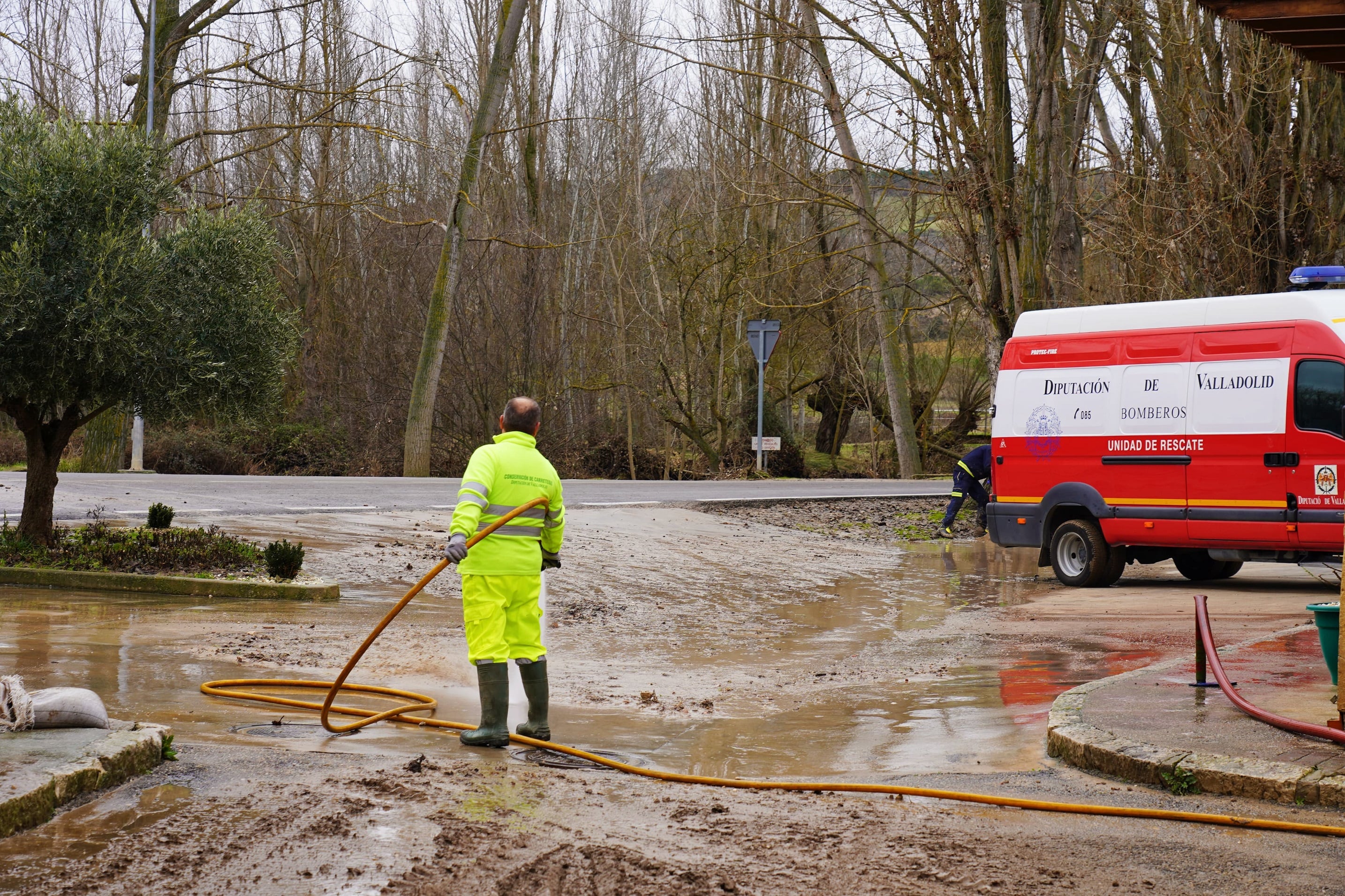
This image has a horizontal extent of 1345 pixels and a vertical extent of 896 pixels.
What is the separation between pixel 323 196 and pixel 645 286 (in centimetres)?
880

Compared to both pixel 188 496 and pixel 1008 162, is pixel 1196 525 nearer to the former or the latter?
pixel 1008 162

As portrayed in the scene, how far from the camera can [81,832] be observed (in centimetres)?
510

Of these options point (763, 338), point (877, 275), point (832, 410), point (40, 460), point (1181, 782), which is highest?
point (877, 275)

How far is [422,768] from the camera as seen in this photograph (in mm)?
6289

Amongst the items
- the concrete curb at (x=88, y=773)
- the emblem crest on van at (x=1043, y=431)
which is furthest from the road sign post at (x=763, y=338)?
the concrete curb at (x=88, y=773)

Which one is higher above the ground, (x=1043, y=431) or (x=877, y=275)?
(x=877, y=275)

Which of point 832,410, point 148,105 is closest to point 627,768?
point 148,105

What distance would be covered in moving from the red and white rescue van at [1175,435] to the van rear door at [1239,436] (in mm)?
13

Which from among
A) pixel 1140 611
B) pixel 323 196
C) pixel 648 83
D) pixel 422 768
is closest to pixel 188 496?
pixel 1140 611

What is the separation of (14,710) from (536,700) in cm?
247

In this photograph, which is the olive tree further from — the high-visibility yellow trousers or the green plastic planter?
the green plastic planter

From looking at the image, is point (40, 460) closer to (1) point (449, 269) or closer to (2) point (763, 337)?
(1) point (449, 269)

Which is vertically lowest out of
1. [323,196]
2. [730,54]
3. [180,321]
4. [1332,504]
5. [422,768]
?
[422,768]

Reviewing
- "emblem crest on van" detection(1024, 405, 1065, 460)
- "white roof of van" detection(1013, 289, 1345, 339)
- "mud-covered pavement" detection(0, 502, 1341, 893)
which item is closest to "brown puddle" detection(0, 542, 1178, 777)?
"mud-covered pavement" detection(0, 502, 1341, 893)
